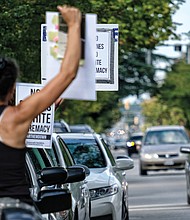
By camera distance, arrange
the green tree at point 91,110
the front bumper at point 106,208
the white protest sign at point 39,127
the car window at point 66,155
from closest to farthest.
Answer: the white protest sign at point 39,127 → the car window at point 66,155 → the front bumper at point 106,208 → the green tree at point 91,110

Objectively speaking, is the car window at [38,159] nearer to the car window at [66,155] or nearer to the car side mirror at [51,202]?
the car window at [66,155]

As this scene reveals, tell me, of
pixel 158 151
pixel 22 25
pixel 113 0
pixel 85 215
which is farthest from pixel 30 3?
pixel 158 151

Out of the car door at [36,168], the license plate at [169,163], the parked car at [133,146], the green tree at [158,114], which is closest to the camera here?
the car door at [36,168]

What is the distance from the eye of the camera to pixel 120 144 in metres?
99.3

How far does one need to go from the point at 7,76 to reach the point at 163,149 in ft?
93.0

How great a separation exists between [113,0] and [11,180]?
19.6 meters

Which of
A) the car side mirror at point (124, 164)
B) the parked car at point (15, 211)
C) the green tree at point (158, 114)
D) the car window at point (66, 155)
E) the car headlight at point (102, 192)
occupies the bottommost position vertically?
the green tree at point (158, 114)

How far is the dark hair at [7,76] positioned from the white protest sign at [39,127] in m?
4.72

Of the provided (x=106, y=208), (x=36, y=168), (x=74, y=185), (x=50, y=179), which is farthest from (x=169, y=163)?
(x=50, y=179)

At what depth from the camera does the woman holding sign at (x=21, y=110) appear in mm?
6469

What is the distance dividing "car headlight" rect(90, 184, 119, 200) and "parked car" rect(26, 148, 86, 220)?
2601mm

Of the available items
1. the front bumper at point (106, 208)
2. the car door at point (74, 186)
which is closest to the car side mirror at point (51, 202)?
the car door at point (74, 186)

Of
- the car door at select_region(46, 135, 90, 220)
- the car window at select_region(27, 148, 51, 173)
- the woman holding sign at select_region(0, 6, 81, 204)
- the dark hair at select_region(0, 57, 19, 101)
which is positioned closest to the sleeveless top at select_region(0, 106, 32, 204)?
the woman holding sign at select_region(0, 6, 81, 204)

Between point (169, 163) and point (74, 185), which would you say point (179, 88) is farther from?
point (74, 185)
